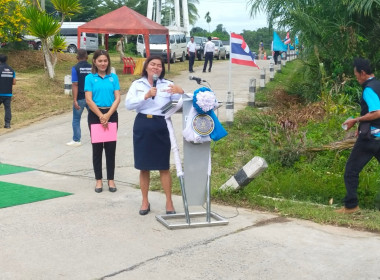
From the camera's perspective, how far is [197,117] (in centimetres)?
659

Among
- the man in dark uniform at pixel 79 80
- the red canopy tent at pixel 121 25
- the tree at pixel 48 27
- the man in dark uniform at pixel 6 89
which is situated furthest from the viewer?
the red canopy tent at pixel 121 25

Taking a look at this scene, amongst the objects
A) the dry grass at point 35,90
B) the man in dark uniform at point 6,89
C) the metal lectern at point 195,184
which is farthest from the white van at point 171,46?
the metal lectern at point 195,184

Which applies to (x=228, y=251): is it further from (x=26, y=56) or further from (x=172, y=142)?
(x=26, y=56)

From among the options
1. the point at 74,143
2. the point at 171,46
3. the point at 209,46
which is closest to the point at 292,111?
the point at 74,143

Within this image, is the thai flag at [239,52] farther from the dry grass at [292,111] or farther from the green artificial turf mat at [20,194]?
the green artificial turf mat at [20,194]

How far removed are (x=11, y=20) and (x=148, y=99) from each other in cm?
1742

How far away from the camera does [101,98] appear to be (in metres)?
8.12

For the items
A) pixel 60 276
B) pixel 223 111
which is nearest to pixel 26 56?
pixel 223 111

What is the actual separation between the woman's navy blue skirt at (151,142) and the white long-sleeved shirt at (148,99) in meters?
0.08

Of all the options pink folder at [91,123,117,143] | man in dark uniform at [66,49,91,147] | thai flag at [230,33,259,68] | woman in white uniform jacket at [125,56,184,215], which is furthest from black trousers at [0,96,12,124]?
woman in white uniform jacket at [125,56,184,215]

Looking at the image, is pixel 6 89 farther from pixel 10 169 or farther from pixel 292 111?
pixel 292 111

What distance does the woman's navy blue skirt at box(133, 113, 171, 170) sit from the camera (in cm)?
677

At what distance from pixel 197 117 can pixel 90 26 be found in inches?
716

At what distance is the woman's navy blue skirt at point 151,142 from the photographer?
22.2ft
